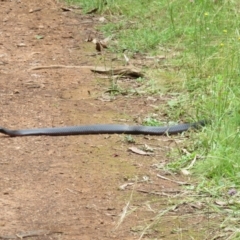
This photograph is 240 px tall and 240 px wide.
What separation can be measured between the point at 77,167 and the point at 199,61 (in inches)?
81.0

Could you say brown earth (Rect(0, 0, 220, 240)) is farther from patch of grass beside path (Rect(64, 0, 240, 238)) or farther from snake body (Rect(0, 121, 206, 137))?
patch of grass beside path (Rect(64, 0, 240, 238))

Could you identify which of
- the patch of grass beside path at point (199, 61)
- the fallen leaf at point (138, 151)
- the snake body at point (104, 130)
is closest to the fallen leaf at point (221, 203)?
the patch of grass beside path at point (199, 61)

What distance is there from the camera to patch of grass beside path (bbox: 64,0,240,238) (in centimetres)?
493

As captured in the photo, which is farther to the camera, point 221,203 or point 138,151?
point 138,151

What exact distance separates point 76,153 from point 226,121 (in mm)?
1038

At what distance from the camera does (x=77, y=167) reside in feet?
16.7

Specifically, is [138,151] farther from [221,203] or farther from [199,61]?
[199,61]

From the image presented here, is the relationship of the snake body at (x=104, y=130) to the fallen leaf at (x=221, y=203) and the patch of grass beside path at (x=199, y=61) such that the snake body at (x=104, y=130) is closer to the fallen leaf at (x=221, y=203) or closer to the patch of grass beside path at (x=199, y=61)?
the patch of grass beside path at (x=199, y=61)

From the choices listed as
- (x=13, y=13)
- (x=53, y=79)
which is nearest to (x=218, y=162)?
(x=53, y=79)

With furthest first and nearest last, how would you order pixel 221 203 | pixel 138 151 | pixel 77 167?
pixel 138 151 < pixel 77 167 < pixel 221 203

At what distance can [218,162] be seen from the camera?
486 cm

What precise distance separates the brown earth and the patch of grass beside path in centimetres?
24

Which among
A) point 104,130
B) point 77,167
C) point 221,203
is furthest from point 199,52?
point 221,203

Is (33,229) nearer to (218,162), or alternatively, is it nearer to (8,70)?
(218,162)
